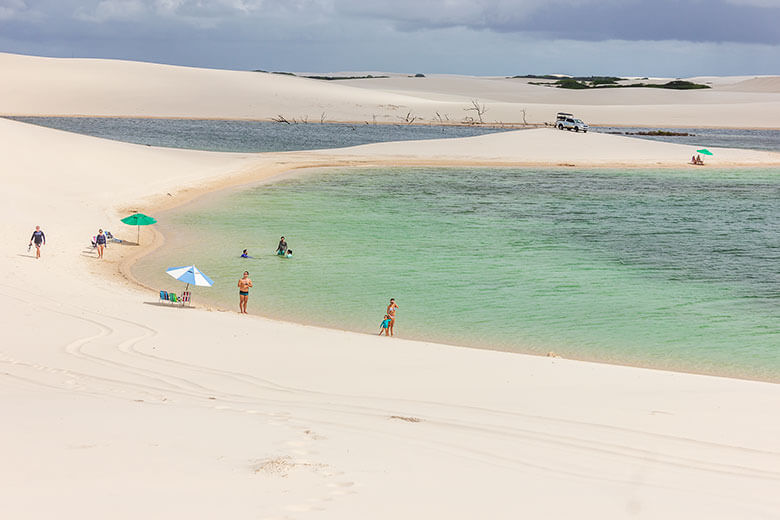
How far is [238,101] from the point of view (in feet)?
404

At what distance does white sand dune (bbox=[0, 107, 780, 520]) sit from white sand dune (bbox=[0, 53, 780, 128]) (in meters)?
99.0

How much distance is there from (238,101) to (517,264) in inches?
4023

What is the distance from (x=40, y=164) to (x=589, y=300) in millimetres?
30774

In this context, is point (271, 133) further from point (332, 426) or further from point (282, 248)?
point (332, 426)

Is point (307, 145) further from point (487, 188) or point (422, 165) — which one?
point (487, 188)

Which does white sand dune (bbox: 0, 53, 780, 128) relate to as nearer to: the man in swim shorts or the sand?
the man in swim shorts

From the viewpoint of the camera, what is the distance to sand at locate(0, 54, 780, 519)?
7.60m

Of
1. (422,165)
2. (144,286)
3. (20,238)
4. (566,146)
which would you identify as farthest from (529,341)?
(566,146)

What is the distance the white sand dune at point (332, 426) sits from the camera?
7.60 meters

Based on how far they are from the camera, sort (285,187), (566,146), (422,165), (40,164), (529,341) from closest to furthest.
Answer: (529,341)
(40,164)
(285,187)
(422,165)
(566,146)

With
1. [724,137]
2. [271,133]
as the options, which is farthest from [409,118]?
[724,137]

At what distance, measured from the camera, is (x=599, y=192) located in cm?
4881

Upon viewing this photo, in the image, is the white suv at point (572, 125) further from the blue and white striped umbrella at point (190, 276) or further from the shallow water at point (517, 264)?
the blue and white striped umbrella at point (190, 276)

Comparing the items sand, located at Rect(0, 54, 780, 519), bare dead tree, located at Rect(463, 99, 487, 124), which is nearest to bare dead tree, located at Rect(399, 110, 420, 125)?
bare dead tree, located at Rect(463, 99, 487, 124)
